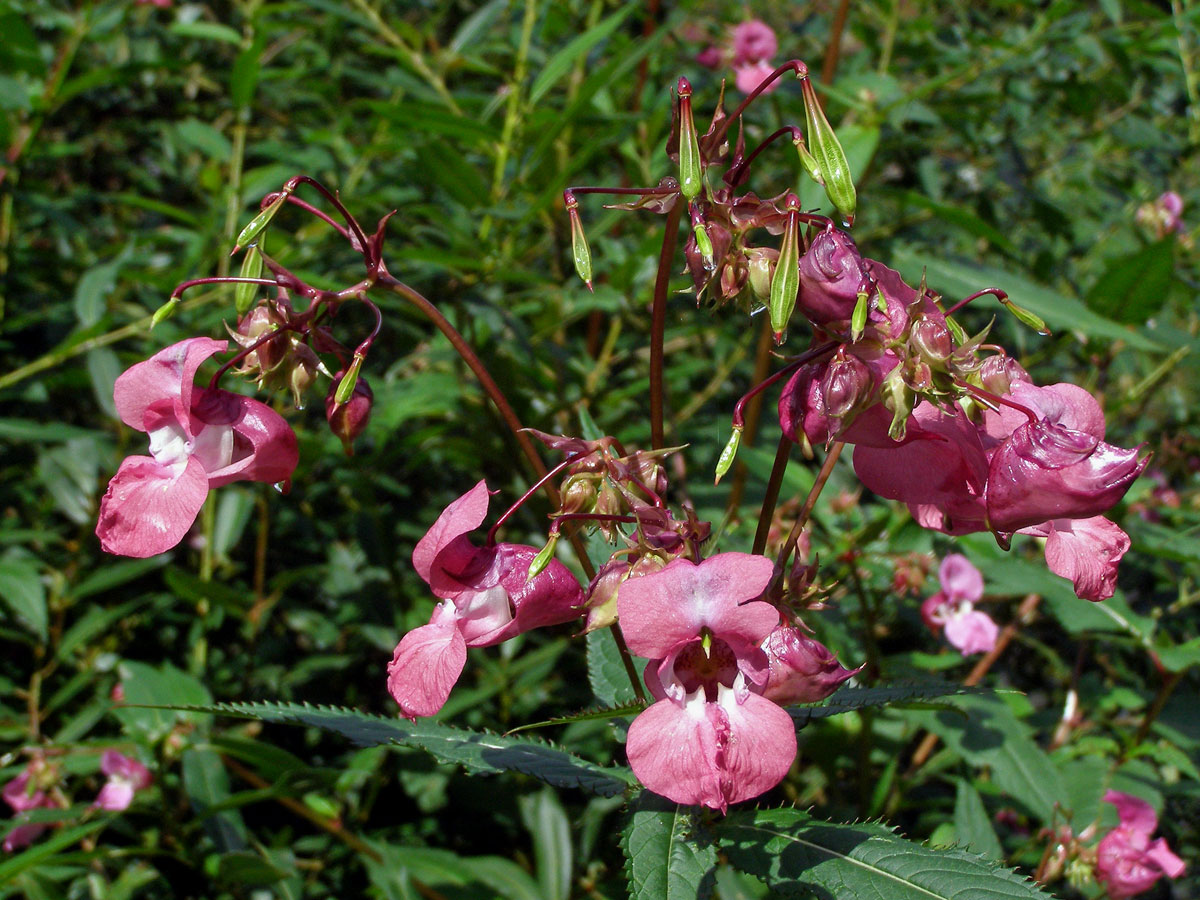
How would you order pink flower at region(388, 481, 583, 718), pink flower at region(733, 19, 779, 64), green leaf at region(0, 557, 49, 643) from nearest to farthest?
pink flower at region(388, 481, 583, 718)
green leaf at region(0, 557, 49, 643)
pink flower at region(733, 19, 779, 64)

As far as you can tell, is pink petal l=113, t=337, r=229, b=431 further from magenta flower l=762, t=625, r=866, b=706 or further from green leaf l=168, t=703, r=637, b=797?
magenta flower l=762, t=625, r=866, b=706

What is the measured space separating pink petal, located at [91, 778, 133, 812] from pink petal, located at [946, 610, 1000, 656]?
164cm

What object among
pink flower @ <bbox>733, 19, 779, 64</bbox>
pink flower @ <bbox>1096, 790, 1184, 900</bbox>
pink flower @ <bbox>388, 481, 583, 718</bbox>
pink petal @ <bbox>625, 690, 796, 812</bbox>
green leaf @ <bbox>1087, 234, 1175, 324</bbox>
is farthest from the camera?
pink flower @ <bbox>733, 19, 779, 64</bbox>

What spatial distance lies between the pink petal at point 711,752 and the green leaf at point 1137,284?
5.33 ft

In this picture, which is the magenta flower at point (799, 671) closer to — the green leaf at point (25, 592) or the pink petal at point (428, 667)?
the pink petal at point (428, 667)

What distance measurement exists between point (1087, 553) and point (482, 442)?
136 centimetres

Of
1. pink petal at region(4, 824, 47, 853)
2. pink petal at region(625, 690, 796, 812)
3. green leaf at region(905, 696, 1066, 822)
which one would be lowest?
pink petal at region(4, 824, 47, 853)

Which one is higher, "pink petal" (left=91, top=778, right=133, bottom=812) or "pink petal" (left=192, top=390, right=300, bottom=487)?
"pink petal" (left=192, top=390, right=300, bottom=487)

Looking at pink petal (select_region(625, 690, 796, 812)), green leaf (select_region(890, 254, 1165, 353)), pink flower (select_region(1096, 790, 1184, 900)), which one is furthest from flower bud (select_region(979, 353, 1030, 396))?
pink flower (select_region(1096, 790, 1184, 900))

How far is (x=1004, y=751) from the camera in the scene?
168cm

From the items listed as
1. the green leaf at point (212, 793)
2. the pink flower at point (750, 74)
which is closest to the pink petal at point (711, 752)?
the green leaf at point (212, 793)

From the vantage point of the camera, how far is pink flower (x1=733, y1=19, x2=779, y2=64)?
2.67m

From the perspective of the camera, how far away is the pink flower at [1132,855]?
1751mm

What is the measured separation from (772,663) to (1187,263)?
98.5 inches
